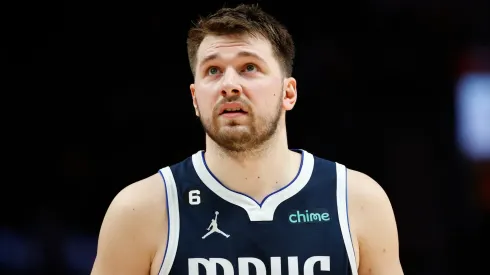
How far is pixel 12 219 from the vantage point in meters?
6.10

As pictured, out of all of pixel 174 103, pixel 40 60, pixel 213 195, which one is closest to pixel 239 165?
pixel 213 195

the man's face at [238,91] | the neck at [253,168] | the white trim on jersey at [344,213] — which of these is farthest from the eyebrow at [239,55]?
the white trim on jersey at [344,213]

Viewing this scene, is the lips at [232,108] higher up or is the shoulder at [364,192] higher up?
the lips at [232,108]

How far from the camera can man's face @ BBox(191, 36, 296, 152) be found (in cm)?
318

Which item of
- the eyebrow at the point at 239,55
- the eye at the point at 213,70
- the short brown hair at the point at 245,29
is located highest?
the short brown hair at the point at 245,29

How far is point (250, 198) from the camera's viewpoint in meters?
3.34

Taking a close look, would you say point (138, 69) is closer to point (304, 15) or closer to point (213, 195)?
point (304, 15)

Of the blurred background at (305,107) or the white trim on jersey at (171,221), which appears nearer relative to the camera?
the white trim on jersey at (171,221)

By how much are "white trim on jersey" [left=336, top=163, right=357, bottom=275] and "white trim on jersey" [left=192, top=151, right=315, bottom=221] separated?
0.13 m

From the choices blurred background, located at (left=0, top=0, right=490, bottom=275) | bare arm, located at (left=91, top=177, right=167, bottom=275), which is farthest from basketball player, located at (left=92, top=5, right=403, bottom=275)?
blurred background, located at (left=0, top=0, right=490, bottom=275)

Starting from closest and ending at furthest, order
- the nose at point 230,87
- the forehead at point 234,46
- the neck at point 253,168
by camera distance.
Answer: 1. the nose at point 230,87
2. the forehead at point 234,46
3. the neck at point 253,168

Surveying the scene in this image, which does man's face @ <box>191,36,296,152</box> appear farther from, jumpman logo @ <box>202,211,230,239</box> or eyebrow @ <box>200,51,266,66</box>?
jumpman logo @ <box>202,211,230,239</box>

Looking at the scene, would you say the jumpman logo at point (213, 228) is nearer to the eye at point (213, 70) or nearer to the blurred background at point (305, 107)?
the eye at point (213, 70)

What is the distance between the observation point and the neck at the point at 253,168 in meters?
3.36
